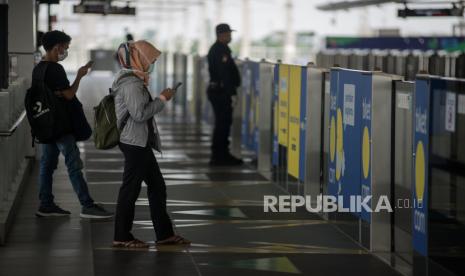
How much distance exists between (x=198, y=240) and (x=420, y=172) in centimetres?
263

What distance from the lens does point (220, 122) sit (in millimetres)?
17297

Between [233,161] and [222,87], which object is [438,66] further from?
[222,87]

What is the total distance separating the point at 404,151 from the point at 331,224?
6.92 ft

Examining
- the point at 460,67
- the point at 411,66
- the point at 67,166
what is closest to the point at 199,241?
the point at 67,166

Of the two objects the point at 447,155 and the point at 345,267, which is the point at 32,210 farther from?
the point at 447,155

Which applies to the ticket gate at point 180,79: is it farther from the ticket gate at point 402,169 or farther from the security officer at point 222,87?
the ticket gate at point 402,169

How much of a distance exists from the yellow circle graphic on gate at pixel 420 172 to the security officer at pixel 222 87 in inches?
340

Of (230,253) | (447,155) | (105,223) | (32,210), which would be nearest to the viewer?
(447,155)

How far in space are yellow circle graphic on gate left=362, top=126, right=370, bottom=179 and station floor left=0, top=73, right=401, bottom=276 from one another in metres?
0.68

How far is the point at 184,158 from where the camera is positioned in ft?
60.4

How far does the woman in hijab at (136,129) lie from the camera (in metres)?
9.38

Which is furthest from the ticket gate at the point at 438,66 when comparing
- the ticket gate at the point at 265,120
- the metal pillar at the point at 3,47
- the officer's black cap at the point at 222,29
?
the metal pillar at the point at 3,47

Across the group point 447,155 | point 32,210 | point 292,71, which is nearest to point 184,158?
point 292,71

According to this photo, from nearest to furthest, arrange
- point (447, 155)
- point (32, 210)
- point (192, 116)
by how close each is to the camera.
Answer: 1. point (447, 155)
2. point (32, 210)
3. point (192, 116)
